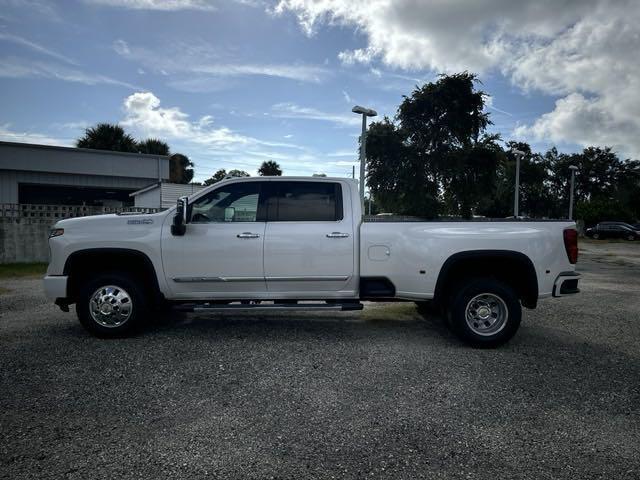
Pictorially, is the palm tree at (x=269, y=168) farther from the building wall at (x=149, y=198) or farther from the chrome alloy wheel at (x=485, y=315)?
the chrome alloy wheel at (x=485, y=315)

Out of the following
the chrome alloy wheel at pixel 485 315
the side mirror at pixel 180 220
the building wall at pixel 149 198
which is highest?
the building wall at pixel 149 198

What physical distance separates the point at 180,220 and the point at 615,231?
130 feet

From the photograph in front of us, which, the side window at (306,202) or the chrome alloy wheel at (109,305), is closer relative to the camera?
the chrome alloy wheel at (109,305)

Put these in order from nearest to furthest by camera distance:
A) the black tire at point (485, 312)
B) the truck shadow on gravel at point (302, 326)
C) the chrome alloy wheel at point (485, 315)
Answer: the black tire at point (485, 312)
the chrome alloy wheel at point (485, 315)
the truck shadow on gravel at point (302, 326)

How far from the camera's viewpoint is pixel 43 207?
14.3 metres

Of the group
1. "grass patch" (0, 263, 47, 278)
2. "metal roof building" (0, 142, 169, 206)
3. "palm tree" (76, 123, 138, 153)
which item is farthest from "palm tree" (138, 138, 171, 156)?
"grass patch" (0, 263, 47, 278)

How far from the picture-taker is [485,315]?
5086 millimetres

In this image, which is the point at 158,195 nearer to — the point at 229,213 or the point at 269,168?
the point at 229,213

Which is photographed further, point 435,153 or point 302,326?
point 435,153

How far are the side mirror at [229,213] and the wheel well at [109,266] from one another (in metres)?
1.11

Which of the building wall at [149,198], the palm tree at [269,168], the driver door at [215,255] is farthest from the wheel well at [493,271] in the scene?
the palm tree at [269,168]

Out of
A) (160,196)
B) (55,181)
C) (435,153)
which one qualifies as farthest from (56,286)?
(435,153)

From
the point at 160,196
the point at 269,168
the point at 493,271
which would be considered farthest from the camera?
the point at 269,168

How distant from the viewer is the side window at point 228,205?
17.4 feet
